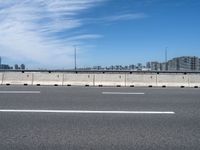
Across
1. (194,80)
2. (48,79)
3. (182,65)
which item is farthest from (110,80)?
(182,65)

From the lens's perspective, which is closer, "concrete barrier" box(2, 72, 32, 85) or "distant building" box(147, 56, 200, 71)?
"concrete barrier" box(2, 72, 32, 85)

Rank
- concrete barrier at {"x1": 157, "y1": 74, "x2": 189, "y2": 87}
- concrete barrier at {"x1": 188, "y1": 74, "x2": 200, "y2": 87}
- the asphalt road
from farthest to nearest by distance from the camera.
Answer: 1. concrete barrier at {"x1": 157, "y1": 74, "x2": 189, "y2": 87}
2. concrete barrier at {"x1": 188, "y1": 74, "x2": 200, "y2": 87}
3. the asphalt road

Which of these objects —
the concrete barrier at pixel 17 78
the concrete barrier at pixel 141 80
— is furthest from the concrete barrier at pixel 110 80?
the concrete barrier at pixel 17 78

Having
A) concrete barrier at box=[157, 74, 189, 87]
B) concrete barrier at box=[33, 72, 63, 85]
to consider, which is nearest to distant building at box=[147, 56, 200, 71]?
concrete barrier at box=[157, 74, 189, 87]

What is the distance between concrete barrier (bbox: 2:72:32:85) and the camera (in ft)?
65.5

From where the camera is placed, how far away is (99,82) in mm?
19938

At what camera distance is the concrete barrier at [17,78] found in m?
20.0

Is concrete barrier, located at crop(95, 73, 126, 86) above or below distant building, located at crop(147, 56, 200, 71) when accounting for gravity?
below

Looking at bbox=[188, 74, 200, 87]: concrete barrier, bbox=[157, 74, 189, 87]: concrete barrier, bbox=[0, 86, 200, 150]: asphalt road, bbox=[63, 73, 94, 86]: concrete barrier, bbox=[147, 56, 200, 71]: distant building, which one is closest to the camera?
bbox=[0, 86, 200, 150]: asphalt road

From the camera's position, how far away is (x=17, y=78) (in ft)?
66.4

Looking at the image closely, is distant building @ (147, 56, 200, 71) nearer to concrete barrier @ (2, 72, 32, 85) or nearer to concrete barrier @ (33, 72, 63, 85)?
concrete barrier @ (33, 72, 63, 85)

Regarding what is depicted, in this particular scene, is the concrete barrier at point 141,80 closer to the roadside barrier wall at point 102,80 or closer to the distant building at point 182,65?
the roadside barrier wall at point 102,80

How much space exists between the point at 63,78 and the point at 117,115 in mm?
11990

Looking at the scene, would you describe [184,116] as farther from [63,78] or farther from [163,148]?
[63,78]
